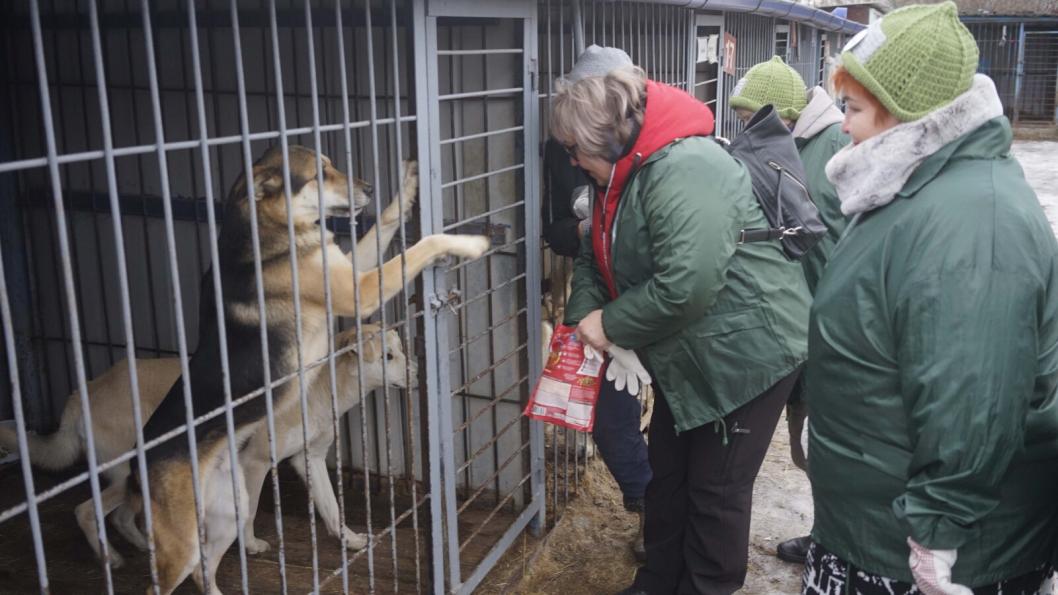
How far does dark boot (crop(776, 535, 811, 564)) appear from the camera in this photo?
13.9ft

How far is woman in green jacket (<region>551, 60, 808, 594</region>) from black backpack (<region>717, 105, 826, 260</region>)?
0.20 ft

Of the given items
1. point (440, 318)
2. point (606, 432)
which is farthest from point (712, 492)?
point (440, 318)

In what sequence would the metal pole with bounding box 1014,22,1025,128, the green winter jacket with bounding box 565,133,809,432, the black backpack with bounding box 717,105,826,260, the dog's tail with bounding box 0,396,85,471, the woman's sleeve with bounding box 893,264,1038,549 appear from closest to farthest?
1. the woman's sleeve with bounding box 893,264,1038,549
2. the green winter jacket with bounding box 565,133,809,432
3. the black backpack with bounding box 717,105,826,260
4. the dog's tail with bounding box 0,396,85,471
5. the metal pole with bounding box 1014,22,1025,128

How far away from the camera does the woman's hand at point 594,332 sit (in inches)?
124

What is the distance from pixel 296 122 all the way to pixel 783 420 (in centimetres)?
363

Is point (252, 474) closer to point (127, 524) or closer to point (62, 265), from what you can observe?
point (127, 524)

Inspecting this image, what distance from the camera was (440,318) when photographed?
135 inches

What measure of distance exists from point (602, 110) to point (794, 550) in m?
2.39

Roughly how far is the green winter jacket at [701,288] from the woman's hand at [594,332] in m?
0.06

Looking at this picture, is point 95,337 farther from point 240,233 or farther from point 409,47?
point 409,47

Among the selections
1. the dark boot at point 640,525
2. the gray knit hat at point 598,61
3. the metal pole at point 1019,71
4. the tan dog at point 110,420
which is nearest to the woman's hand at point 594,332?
the gray knit hat at point 598,61

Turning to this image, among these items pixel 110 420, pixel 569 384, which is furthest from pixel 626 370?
pixel 110 420

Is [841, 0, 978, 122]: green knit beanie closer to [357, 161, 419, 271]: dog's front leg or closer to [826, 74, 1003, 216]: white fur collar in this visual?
[826, 74, 1003, 216]: white fur collar

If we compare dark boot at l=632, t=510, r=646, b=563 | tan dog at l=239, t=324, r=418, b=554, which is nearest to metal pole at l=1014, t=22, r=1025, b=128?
dark boot at l=632, t=510, r=646, b=563
